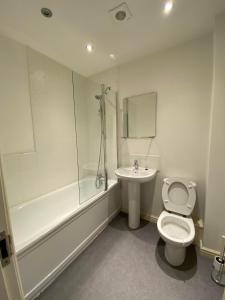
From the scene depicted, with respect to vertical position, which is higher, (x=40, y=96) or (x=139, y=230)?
(x=40, y=96)

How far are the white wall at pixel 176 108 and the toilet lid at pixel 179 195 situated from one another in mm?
158

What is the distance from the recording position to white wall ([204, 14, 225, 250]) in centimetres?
140

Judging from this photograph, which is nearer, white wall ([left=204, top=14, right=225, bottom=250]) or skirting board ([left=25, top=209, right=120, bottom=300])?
skirting board ([left=25, top=209, right=120, bottom=300])

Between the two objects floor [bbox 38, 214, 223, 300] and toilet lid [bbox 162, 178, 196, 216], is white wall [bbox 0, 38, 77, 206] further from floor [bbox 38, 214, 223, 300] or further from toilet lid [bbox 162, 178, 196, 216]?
toilet lid [bbox 162, 178, 196, 216]

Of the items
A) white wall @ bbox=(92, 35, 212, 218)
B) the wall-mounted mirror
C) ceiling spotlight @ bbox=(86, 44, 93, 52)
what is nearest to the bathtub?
white wall @ bbox=(92, 35, 212, 218)

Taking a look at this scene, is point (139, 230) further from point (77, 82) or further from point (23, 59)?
point (23, 59)

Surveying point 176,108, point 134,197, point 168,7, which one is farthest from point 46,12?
point 134,197

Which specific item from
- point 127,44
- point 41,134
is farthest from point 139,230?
point 127,44

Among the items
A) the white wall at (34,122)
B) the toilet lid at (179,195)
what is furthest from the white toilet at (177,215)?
the white wall at (34,122)

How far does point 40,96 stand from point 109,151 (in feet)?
4.48

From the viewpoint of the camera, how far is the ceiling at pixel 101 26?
4.20ft

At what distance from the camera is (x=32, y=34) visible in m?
1.59

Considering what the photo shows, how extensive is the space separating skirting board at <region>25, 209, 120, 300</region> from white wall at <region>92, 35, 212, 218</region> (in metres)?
0.89

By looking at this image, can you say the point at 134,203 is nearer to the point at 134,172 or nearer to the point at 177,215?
the point at 134,172
